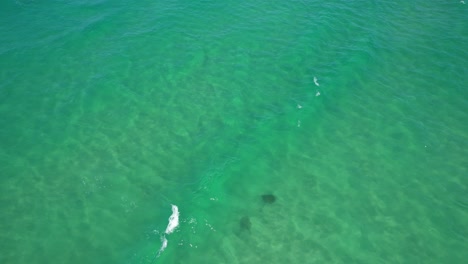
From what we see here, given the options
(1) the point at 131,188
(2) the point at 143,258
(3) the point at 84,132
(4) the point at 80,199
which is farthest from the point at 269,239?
(3) the point at 84,132

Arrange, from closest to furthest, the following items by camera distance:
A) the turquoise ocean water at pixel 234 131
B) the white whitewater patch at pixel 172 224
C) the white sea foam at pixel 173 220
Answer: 1. the white whitewater patch at pixel 172 224
2. the turquoise ocean water at pixel 234 131
3. the white sea foam at pixel 173 220

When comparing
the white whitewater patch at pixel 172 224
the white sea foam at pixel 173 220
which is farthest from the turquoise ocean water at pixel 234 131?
the white sea foam at pixel 173 220

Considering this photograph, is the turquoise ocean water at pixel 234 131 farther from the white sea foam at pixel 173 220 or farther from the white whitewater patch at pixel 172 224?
the white sea foam at pixel 173 220

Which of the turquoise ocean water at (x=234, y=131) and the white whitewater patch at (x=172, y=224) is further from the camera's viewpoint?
the turquoise ocean water at (x=234, y=131)

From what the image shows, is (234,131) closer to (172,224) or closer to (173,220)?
(173,220)

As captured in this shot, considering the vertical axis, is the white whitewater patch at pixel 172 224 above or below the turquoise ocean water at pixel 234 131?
below

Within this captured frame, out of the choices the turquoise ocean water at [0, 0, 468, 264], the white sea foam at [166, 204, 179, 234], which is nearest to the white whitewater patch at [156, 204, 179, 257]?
the white sea foam at [166, 204, 179, 234]

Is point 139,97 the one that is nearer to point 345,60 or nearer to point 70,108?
point 70,108
